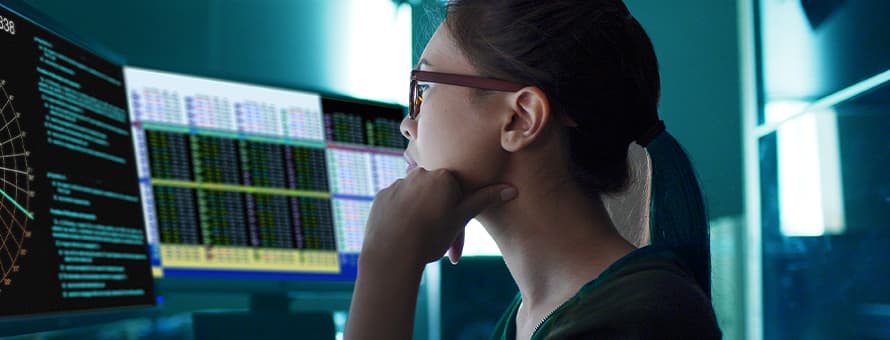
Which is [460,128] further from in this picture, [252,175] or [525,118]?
[252,175]

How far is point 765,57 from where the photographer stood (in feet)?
6.90

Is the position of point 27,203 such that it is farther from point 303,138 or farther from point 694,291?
point 694,291

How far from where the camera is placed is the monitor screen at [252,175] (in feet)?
3.84

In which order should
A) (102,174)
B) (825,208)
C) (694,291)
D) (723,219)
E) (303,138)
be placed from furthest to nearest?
(723,219) < (825,208) < (303,138) < (102,174) < (694,291)

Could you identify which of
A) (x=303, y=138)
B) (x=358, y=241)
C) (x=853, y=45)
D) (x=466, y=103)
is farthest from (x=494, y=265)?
(x=466, y=103)

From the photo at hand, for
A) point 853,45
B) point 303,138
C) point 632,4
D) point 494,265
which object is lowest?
point 494,265

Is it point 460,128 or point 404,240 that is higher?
point 460,128

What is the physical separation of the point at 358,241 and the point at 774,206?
1152 millimetres

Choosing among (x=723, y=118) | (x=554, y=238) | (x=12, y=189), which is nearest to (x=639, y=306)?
(x=554, y=238)

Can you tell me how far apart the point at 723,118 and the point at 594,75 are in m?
1.42

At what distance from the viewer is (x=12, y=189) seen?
0.82 meters

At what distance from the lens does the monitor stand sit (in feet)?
3.78

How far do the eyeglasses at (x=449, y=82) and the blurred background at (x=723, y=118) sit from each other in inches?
5.3

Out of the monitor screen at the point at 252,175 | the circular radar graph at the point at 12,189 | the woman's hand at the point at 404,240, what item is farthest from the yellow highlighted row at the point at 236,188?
the woman's hand at the point at 404,240
